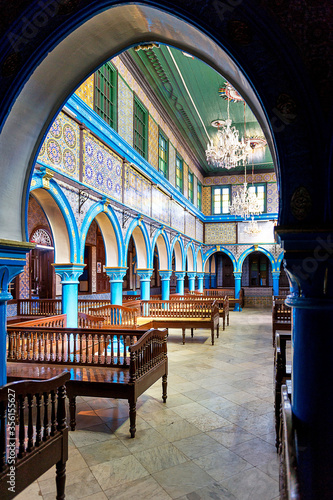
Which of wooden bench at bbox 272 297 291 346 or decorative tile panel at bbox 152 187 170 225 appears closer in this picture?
wooden bench at bbox 272 297 291 346

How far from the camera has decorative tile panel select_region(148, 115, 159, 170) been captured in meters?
12.9

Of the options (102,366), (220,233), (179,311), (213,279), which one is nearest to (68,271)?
(102,366)

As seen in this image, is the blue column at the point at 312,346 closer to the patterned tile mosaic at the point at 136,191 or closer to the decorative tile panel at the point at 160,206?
the patterned tile mosaic at the point at 136,191

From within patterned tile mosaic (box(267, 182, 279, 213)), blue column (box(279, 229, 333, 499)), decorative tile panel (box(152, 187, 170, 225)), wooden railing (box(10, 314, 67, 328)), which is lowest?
wooden railing (box(10, 314, 67, 328))

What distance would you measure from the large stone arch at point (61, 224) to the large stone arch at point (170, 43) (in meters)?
3.80

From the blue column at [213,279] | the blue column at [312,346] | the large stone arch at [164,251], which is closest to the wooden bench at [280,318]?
the large stone arch at [164,251]

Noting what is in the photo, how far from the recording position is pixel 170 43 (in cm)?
354

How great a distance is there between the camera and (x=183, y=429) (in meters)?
4.80

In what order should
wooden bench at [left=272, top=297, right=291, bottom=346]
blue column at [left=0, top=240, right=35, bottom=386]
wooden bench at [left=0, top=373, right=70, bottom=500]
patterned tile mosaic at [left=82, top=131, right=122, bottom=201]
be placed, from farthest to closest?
wooden bench at [left=272, top=297, right=291, bottom=346] < patterned tile mosaic at [left=82, top=131, right=122, bottom=201] < blue column at [left=0, top=240, right=35, bottom=386] < wooden bench at [left=0, top=373, right=70, bottom=500]

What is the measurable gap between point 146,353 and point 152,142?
9.63 meters

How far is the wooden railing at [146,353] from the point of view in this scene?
186 inches

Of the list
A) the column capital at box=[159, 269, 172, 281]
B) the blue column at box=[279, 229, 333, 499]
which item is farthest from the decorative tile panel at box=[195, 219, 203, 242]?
the blue column at box=[279, 229, 333, 499]

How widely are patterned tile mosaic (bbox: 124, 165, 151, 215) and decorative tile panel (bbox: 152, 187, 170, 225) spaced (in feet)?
2.07

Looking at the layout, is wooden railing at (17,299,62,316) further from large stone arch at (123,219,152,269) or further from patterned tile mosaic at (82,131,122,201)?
patterned tile mosaic at (82,131,122,201)
